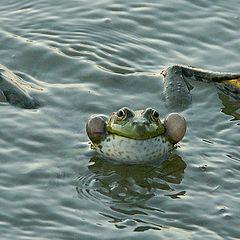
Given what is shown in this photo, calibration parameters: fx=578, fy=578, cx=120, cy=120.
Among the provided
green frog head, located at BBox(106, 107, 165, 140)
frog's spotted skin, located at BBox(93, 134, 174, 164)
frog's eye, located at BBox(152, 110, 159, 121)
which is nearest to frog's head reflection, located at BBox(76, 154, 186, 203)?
frog's spotted skin, located at BBox(93, 134, 174, 164)

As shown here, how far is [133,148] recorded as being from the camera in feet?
21.0

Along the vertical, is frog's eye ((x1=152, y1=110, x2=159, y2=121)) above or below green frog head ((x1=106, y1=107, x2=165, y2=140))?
above

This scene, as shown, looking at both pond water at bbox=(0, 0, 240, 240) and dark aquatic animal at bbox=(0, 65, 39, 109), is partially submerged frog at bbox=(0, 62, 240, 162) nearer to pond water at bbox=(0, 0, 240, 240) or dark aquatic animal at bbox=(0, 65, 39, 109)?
pond water at bbox=(0, 0, 240, 240)

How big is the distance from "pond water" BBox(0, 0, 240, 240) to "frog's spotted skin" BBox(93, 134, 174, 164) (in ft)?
0.45

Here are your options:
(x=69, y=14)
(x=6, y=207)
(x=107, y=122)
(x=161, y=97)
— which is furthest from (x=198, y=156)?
(x=69, y=14)

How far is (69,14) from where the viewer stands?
10.5 metres

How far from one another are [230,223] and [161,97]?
3.11 m

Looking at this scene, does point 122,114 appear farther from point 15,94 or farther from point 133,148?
point 15,94

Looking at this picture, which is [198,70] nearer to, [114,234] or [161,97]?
[161,97]

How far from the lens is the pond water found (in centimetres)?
562

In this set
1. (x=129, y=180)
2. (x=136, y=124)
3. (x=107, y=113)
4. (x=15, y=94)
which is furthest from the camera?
(x=15, y=94)

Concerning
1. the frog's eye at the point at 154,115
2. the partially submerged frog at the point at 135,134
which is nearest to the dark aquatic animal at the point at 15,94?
the partially submerged frog at the point at 135,134

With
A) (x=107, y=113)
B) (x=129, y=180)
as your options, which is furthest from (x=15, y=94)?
(x=129, y=180)

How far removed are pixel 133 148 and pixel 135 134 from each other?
19 cm
